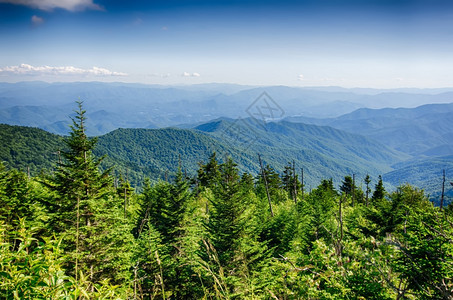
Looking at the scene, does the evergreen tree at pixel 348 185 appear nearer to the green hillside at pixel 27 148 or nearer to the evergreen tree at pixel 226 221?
the evergreen tree at pixel 226 221

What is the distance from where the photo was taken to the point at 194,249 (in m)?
14.4

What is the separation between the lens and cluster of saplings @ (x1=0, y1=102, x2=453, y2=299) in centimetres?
218

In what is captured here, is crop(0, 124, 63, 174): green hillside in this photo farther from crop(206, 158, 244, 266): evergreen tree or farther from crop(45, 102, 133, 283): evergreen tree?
crop(206, 158, 244, 266): evergreen tree

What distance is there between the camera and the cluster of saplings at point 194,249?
7.14 ft

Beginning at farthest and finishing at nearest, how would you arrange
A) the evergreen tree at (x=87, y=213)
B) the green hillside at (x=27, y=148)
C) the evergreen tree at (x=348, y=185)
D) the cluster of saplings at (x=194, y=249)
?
1. the green hillside at (x=27, y=148)
2. the evergreen tree at (x=348, y=185)
3. the evergreen tree at (x=87, y=213)
4. the cluster of saplings at (x=194, y=249)

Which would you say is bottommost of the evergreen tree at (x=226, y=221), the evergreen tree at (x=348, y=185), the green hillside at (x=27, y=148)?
the green hillside at (x=27, y=148)

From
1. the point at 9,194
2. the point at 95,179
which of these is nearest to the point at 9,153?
the point at 9,194

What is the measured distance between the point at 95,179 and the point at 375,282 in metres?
11.8

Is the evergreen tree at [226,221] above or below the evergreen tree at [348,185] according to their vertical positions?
above

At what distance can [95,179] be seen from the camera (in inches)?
473

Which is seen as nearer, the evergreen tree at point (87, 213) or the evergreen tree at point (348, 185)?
the evergreen tree at point (87, 213)

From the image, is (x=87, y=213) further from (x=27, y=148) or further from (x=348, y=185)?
(x=27, y=148)

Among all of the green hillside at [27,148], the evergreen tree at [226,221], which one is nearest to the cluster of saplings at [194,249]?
the evergreen tree at [226,221]

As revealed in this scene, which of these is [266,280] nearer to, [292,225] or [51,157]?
[292,225]
